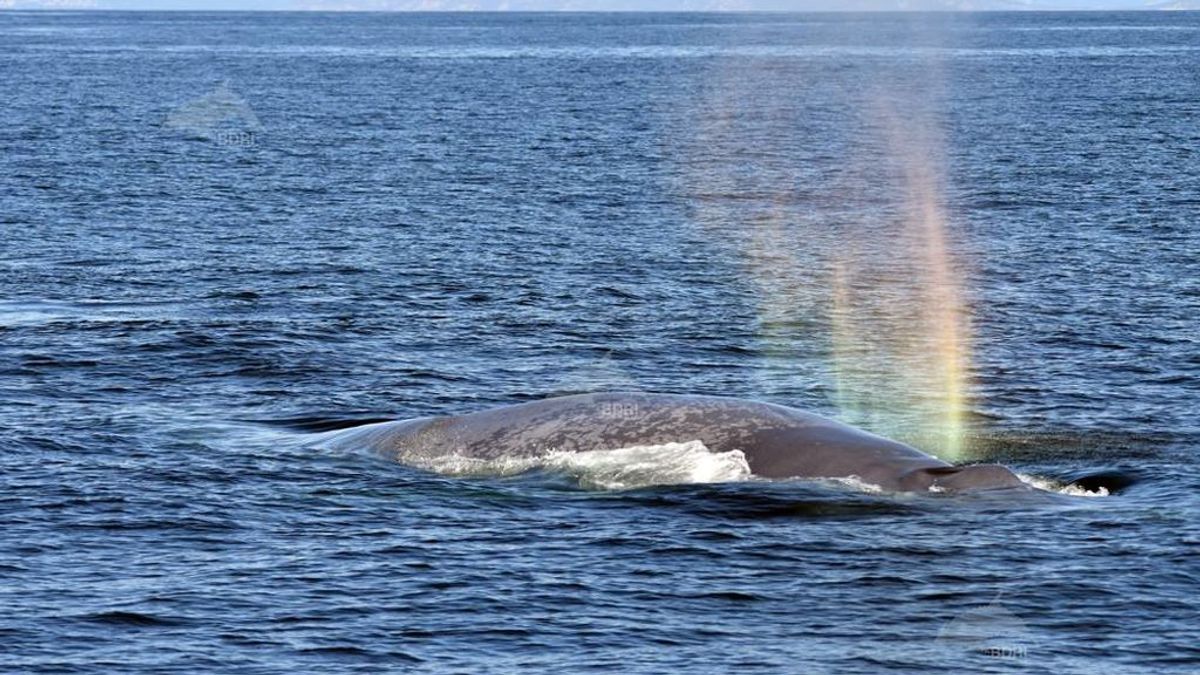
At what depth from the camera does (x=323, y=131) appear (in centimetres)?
9419

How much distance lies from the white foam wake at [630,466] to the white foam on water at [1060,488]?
3.65 meters

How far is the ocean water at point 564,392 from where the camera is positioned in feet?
69.1

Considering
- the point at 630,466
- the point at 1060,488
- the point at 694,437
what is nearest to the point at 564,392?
the point at 630,466

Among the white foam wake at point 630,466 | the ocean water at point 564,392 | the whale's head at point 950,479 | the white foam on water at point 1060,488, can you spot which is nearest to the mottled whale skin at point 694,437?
the whale's head at point 950,479

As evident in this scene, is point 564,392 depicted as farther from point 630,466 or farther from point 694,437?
point 694,437

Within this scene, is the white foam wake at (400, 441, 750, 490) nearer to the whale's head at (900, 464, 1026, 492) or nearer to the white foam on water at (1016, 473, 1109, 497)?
the whale's head at (900, 464, 1026, 492)

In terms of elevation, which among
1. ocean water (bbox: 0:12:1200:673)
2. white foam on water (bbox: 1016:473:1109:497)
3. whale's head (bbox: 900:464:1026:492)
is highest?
whale's head (bbox: 900:464:1026:492)

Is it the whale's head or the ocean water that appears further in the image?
the whale's head

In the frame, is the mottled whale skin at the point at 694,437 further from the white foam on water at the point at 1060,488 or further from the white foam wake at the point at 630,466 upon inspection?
the white foam on water at the point at 1060,488

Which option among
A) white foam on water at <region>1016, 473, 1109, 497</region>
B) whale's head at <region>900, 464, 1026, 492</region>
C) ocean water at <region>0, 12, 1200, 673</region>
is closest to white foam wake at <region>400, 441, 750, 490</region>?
ocean water at <region>0, 12, 1200, 673</region>

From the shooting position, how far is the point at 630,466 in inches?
1032

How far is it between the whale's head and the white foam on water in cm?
71

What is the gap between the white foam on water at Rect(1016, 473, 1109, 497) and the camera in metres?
25.9

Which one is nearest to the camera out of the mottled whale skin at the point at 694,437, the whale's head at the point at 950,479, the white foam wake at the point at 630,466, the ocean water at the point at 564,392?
the ocean water at the point at 564,392
